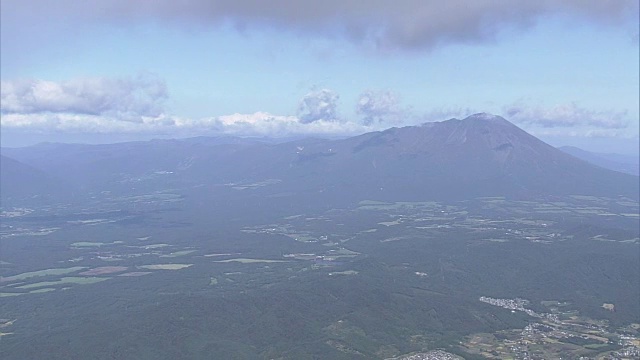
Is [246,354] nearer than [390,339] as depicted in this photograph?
Yes

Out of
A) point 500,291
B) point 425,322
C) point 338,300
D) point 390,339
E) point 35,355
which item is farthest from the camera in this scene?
point 500,291

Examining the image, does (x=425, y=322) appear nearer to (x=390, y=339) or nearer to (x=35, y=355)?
(x=390, y=339)

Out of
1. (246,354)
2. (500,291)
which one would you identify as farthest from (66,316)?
(500,291)

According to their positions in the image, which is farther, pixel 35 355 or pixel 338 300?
pixel 338 300

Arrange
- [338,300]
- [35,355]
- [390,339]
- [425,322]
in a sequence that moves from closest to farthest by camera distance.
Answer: [35,355] → [390,339] → [425,322] → [338,300]

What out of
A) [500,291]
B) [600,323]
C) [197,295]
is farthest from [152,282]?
[600,323]

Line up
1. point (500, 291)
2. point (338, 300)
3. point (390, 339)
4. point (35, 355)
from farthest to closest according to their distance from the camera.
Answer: point (500, 291), point (338, 300), point (390, 339), point (35, 355)

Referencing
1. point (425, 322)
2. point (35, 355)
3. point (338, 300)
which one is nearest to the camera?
point (35, 355)

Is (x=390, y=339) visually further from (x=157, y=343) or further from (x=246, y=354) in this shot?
(x=157, y=343)
